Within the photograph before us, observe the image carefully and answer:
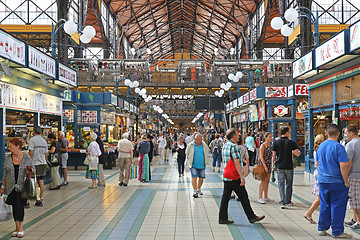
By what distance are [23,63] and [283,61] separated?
27907 millimetres

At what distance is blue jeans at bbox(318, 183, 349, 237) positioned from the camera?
5.27 m

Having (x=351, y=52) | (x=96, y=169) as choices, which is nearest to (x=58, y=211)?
(x=96, y=169)

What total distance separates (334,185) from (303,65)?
5.80m

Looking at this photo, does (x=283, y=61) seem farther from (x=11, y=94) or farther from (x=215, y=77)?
(x=11, y=94)

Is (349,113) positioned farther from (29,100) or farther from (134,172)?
(29,100)

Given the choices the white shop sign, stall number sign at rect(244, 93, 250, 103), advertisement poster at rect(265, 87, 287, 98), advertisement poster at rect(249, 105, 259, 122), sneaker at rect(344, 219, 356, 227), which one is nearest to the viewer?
sneaker at rect(344, 219, 356, 227)

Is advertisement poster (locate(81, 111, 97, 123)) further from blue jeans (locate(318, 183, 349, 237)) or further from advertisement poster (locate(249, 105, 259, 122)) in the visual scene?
blue jeans (locate(318, 183, 349, 237))

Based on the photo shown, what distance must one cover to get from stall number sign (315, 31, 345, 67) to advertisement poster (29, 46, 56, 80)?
6.67 m

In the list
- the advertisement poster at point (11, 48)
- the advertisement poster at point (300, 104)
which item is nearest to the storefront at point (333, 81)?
the advertisement poster at point (300, 104)

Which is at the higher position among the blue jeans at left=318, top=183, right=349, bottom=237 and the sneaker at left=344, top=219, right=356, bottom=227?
the blue jeans at left=318, top=183, right=349, bottom=237

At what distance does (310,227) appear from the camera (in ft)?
19.5

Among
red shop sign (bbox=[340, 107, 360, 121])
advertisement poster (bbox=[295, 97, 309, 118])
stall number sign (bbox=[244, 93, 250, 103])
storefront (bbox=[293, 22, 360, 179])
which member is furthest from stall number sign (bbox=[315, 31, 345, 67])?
stall number sign (bbox=[244, 93, 250, 103])

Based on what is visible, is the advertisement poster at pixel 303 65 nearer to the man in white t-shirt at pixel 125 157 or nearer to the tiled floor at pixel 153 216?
the tiled floor at pixel 153 216

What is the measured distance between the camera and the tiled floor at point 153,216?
5645 millimetres
